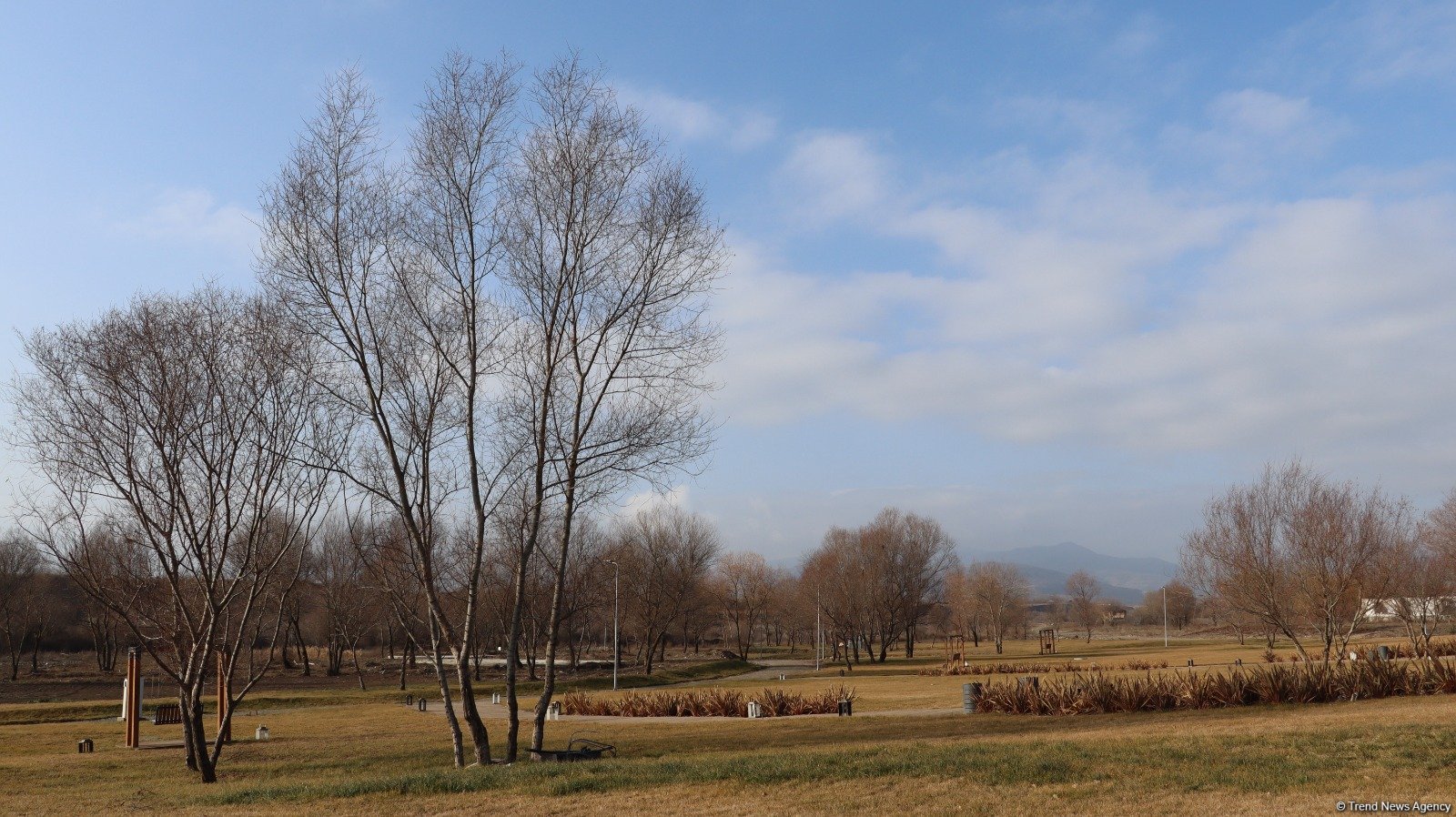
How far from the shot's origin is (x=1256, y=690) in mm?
20906

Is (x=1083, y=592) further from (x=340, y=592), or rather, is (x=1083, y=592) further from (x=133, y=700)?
(x=133, y=700)

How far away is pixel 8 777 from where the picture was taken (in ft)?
61.8

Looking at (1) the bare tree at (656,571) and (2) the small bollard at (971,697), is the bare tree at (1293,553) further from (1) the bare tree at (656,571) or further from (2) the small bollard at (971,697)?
(1) the bare tree at (656,571)

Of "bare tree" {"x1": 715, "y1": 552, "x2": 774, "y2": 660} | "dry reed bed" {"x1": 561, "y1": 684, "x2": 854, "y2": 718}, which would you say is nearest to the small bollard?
"dry reed bed" {"x1": 561, "y1": 684, "x2": 854, "y2": 718}

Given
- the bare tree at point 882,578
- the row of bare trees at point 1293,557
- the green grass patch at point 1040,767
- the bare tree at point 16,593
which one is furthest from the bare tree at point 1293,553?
the bare tree at point 16,593

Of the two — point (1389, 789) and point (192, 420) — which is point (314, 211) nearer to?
point (192, 420)

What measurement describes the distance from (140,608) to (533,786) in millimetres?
15047

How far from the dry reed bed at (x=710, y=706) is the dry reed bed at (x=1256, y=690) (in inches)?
303

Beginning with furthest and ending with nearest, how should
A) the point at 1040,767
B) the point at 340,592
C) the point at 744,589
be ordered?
1. the point at 744,589
2. the point at 340,592
3. the point at 1040,767

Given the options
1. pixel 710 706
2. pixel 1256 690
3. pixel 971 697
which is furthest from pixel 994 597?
pixel 1256 690

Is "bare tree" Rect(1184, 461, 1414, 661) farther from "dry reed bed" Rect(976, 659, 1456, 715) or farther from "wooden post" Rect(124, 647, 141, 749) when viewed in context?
"wooden post" Rect(124, 647, 141, 749)

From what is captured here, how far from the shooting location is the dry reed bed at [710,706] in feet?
94.2

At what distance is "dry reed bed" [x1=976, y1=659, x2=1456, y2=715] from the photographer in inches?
817

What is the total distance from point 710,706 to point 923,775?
20.2 meters
